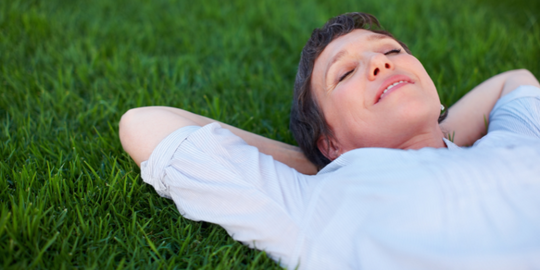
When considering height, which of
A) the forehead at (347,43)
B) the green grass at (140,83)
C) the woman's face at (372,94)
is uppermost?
the forehead at (347,43)

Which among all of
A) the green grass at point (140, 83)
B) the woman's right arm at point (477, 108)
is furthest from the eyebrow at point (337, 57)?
the woman's right arm at point (477, 108)

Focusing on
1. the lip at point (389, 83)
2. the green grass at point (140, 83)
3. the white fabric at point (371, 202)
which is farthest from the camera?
the lip at point (389, 83)

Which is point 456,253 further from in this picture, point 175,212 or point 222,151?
point 175,212

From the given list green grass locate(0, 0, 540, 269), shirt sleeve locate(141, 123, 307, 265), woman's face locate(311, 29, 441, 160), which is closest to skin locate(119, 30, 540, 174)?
woman's face locate(311, 29, 441, 160)

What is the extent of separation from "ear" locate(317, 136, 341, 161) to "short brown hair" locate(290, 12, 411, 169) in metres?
0.02

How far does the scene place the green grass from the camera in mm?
1764

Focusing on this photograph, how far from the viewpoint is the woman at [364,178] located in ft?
5.00

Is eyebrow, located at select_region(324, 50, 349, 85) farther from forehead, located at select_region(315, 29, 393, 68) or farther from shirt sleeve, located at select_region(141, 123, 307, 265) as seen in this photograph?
shirt sleeve, located at select_region(141, 123, 307, 265)

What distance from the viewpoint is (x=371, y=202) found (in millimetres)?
1604

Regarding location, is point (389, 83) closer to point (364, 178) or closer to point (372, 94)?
point (372, 94)

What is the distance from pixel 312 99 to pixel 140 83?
1.58 metres

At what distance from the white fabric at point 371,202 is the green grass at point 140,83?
0.20 meters

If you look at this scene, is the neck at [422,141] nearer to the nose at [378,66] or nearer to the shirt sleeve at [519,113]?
the nose at [378,66]

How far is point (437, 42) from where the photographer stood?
3.66 meters
